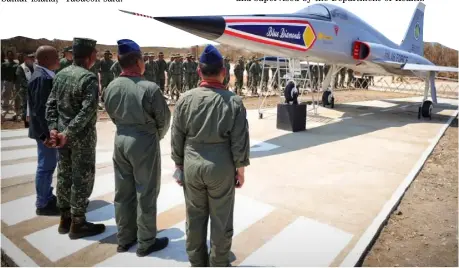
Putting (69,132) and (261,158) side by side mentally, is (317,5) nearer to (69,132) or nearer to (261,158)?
(261,158)

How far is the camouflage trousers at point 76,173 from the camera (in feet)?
10.5

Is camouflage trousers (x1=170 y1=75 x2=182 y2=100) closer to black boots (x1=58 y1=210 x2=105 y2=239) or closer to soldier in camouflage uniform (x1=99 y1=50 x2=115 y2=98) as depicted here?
soldier in camouflage uniform (x1=99 y1=50 x2=115 y2=98)

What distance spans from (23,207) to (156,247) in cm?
210

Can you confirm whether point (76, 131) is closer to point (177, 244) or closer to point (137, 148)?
point (137, 148)

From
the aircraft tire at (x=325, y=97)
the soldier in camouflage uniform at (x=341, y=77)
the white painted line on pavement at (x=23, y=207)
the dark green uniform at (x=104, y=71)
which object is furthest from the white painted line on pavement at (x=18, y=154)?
the soldier in camouflage uniform at (x=341, y=77)

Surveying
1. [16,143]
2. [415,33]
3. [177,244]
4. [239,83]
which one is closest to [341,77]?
[415,33]

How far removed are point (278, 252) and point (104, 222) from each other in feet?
6.53

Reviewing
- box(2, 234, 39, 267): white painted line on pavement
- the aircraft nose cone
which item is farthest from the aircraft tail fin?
box(2, 234, 39, 267): white painted line on pavement

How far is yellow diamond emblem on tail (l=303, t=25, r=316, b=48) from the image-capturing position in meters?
8.26

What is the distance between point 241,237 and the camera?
131 inches

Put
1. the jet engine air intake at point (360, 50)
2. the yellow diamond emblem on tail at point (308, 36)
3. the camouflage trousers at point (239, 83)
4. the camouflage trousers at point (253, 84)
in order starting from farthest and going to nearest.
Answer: the camouflage trousers at point (253, 84) → the camouflage trousers at point (239, 83) → the jet engine air intake at point (360, 50) → the yellow diamond emblem on tail at point (308, 36)

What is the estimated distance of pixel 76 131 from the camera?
120 inches

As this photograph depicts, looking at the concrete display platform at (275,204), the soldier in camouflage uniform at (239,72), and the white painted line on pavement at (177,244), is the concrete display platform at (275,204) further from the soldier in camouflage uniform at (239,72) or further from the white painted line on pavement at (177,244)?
the soldier in camouflage uniform at (239,72)

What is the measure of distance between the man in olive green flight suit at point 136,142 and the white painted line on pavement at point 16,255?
0.77 metres
